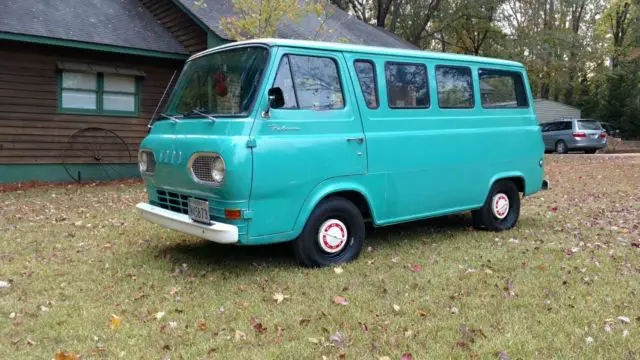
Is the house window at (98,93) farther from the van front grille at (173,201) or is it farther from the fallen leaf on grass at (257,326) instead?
the fallen leaf on grass at (257,326)

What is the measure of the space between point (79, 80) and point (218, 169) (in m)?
9.49

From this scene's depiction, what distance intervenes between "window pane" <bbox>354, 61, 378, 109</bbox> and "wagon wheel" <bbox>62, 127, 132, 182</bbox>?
9253 mm

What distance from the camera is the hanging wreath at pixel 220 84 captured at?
5.22 meters

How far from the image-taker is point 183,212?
529 centimetres

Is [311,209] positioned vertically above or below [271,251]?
above

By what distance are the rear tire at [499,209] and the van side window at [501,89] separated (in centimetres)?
103

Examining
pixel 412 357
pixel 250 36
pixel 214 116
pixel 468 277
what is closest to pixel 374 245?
pixel 468 277

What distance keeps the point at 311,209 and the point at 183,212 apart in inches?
48.9

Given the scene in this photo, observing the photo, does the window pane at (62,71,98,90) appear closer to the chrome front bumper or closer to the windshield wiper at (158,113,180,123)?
the windshield wiper at (158,113,180,123)

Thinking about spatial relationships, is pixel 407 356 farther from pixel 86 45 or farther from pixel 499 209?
pixel 86 45

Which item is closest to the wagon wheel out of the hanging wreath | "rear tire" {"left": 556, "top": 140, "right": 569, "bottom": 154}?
the hanging wreath

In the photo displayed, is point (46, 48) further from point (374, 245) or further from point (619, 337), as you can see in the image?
point (619, 337)

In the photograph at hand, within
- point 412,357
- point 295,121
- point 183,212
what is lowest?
point 412,357

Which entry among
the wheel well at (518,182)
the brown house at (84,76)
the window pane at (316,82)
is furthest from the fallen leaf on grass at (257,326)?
the brown house at (84,76)
